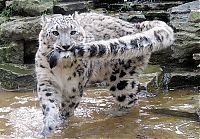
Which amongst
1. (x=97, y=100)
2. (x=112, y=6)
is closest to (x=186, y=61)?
(x=97, y=100)

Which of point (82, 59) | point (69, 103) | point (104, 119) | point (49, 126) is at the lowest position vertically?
point (104, 119)

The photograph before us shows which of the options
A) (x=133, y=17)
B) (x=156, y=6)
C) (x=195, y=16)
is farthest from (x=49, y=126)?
(x=156, y=6)

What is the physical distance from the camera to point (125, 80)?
20.2 ft

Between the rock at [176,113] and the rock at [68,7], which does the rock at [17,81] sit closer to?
the rock at [176,113]

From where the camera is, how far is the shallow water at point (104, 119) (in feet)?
17.8

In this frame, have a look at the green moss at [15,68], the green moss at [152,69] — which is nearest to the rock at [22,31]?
the green moss at [15,68]

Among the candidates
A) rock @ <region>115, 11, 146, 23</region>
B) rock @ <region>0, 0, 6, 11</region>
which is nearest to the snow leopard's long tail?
rock @ <region>115, 11, 146, 23</region>

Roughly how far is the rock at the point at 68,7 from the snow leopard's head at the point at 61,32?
4.68 m

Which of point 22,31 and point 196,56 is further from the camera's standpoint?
point 22,31

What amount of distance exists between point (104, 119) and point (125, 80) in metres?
0.50

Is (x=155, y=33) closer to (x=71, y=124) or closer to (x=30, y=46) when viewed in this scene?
(x=71, y=124)

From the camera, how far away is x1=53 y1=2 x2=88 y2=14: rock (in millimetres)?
10188

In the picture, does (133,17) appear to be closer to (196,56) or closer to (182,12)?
(182,12)

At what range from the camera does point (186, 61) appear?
26.3ft
